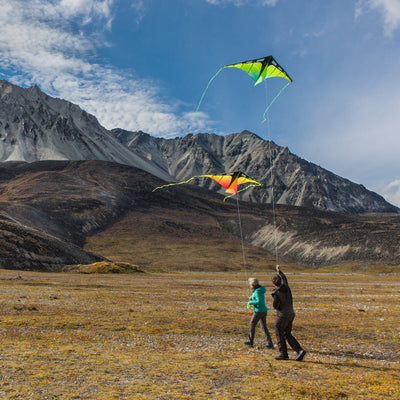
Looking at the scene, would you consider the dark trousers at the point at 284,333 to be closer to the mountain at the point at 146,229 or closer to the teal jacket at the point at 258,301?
the teal jacket at the point at 258,301

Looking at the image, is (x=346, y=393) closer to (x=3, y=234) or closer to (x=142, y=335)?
(x=142, y=335)

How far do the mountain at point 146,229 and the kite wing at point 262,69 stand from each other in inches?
2060

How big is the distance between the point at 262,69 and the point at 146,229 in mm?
125579

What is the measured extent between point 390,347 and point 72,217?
134696mm

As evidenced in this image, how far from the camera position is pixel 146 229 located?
141875 millimetres

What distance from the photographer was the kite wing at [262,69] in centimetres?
1939

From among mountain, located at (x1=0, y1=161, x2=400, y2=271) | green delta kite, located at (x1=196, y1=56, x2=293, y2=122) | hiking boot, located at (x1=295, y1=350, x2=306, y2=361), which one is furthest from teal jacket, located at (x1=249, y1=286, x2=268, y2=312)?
mountain, located at (x1=0, y1=161, x2=400, y2=271)

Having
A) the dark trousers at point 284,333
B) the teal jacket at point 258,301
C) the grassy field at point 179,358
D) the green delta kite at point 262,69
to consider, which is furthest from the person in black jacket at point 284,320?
the green delta kite at point 262,69

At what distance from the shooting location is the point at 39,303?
20.3 meters

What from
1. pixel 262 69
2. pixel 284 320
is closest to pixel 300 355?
pixel 284 320

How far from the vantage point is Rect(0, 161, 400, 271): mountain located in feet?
255

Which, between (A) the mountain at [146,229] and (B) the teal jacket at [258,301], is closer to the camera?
(B) the teal jacket at [258,301]

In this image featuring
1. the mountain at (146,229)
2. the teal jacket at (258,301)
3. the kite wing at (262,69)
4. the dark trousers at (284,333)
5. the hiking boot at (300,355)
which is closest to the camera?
the hiking boot at (300,355)

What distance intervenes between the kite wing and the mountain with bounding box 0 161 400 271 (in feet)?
172
